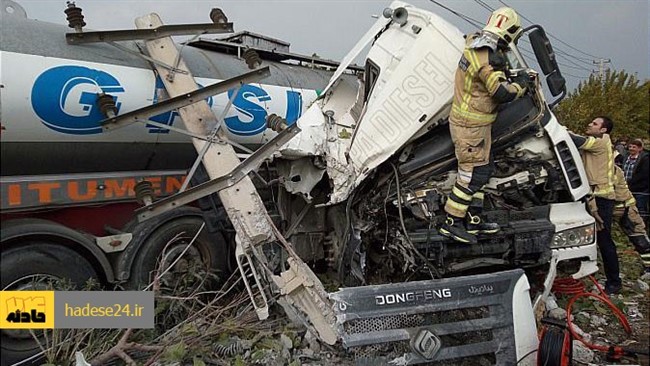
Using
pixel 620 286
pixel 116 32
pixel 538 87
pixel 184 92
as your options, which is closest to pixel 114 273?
pixel 184 92

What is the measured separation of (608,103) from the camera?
14312 mm

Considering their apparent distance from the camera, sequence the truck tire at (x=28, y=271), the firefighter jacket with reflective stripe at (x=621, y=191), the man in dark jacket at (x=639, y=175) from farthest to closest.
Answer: the man in dark jacket at (x=639, y=175)
the firefighter jacket with reflective stripe at (x=621, y=191)
the truck tire at (x=28, y=271)

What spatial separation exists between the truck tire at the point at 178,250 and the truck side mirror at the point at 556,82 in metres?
2.85

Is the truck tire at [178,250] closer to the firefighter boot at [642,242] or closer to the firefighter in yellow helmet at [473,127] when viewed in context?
the firefighter in yellow helmet at [473,127]

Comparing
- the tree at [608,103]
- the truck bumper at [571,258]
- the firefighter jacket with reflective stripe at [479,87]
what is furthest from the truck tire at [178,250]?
the tree at [608,103]

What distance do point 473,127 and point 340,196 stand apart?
40.9 inches

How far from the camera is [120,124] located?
11.2ft

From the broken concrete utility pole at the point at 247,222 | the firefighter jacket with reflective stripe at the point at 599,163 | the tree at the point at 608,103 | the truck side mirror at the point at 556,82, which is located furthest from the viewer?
the tree at the point at 608,103

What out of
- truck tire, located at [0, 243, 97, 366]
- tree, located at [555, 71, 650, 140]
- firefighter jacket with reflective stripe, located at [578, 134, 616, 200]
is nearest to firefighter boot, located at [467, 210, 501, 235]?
firefighter jacket with reflective stripe, located at [578, 134, 616, 200]

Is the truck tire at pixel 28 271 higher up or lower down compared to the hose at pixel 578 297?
higher up

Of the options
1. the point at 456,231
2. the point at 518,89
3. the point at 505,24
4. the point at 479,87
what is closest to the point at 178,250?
the point at 456,231

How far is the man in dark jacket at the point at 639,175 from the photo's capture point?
657 centimetres

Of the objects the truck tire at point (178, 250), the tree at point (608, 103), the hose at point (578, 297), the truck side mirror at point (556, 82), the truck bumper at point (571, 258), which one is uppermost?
the tree at point (608, 103)

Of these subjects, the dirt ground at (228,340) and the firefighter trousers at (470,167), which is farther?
the firefighter trousers at (470,167)
